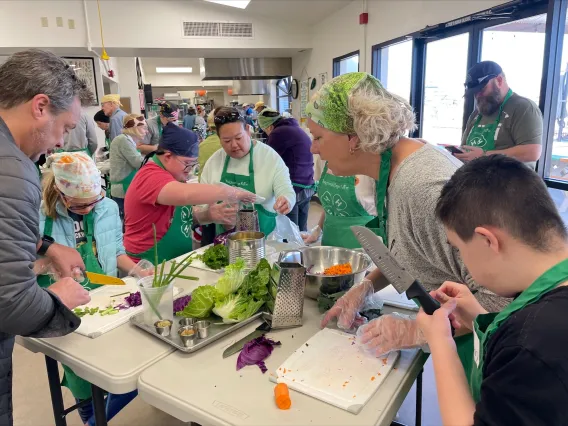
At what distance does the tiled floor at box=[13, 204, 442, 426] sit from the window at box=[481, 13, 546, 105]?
2.45 metres

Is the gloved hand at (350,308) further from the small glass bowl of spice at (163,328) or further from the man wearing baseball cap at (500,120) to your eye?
the man wearing baseball cap at (500,120)

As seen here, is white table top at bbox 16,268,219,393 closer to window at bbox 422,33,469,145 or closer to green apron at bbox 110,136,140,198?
green apron at bbox 110,136,140,198

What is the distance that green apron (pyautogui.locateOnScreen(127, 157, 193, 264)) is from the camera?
2248 millimetres

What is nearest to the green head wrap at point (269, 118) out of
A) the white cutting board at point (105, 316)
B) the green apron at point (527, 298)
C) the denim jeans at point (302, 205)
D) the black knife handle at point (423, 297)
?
the denim jeans at point (302, 205)

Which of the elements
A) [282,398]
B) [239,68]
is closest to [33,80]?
[282,398]

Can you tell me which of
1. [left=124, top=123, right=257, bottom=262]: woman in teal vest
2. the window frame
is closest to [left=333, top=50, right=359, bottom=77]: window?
the window frame

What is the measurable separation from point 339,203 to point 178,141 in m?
0.97

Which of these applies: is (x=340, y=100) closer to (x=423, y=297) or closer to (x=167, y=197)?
(x=423, y=297)

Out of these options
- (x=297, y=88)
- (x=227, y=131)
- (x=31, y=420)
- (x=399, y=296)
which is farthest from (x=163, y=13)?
(x=399, y=296)

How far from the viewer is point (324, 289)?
1.55 metres

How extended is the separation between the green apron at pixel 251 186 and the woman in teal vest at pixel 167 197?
0.89 ft

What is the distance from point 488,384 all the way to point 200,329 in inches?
33.5

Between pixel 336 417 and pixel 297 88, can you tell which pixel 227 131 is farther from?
pixel 297 88

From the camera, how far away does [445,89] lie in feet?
14.9
